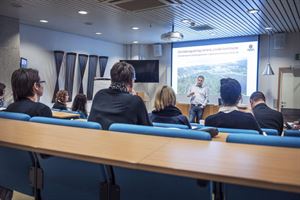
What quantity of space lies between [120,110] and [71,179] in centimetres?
67

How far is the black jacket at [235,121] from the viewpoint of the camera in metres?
2.33

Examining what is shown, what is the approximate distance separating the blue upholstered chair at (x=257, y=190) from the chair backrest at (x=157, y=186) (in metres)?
0.09

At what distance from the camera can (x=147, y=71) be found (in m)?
8.29

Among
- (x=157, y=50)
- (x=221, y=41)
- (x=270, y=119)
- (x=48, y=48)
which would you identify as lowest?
(x=270, y=119)

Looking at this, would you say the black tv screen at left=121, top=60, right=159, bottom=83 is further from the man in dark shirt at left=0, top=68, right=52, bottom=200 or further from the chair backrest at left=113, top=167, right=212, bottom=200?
the chair backrest at left=113, top=167, right=212, bottom=200

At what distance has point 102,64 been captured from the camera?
8.23 metres

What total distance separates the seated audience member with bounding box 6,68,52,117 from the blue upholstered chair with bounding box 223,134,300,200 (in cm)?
162

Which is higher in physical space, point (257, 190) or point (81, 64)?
point (81, 64)

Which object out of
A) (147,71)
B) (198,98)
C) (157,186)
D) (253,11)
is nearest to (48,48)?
(147,71)

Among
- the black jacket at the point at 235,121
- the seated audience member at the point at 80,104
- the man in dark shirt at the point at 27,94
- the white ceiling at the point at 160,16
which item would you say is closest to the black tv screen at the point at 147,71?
the white ceiling at the point at 160,16

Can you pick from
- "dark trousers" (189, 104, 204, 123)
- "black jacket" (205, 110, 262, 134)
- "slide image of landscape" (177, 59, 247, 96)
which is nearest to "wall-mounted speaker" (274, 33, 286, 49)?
"slide image of landscape" (177, 59, 247, 96)

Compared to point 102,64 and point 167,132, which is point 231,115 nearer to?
point 167,132

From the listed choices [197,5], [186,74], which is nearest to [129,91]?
[197,5]

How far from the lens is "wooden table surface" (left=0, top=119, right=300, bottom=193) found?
0.83 meters
